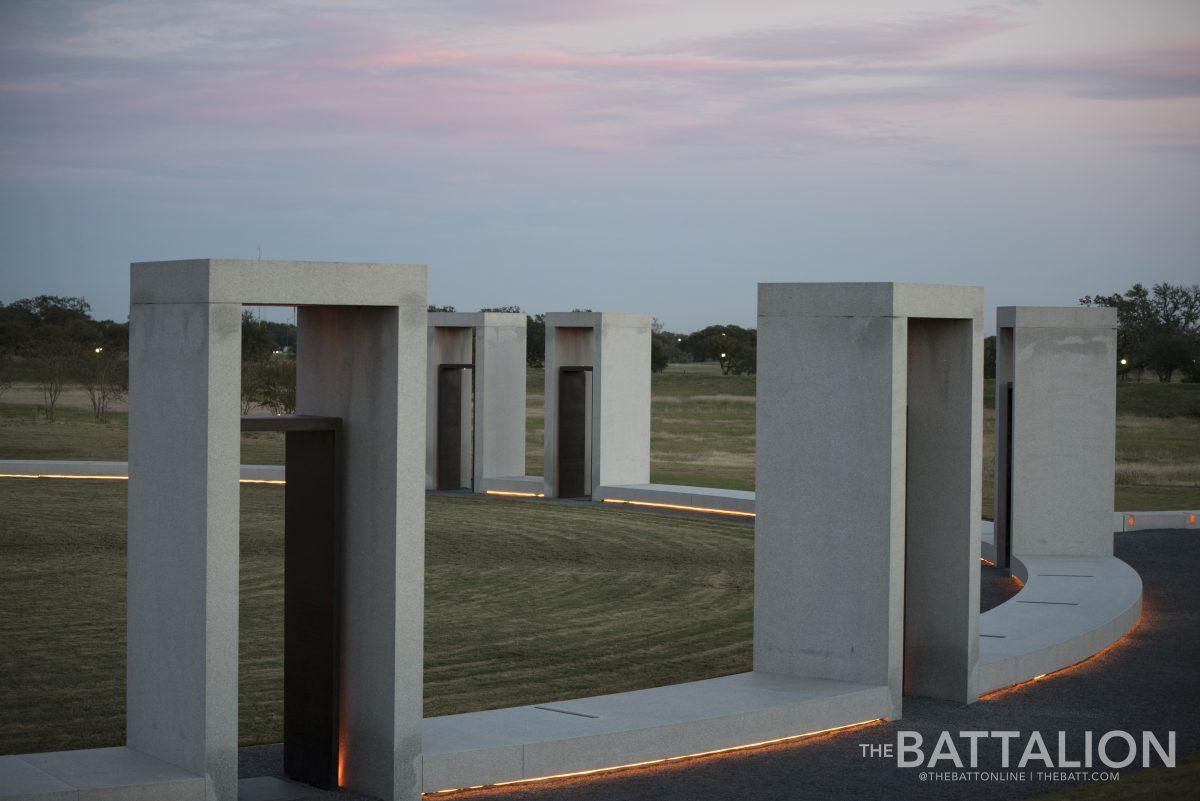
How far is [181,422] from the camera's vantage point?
7660 mm

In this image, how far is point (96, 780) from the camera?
24.5ft

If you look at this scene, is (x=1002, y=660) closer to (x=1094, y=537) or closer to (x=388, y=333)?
(x=388, y=333)

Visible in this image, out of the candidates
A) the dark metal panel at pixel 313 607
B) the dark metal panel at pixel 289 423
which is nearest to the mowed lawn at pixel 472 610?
the dark metal panel at pixel 313 607

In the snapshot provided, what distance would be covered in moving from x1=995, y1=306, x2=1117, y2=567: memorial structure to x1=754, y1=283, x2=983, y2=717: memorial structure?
264 inches

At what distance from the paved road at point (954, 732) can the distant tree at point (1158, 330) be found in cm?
5306

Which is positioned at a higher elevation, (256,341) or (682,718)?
(256,341)

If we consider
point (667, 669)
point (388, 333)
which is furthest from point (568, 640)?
point (388, 333)

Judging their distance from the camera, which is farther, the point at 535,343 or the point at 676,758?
the point at 535,343

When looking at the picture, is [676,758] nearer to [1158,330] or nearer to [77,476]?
[77,476]

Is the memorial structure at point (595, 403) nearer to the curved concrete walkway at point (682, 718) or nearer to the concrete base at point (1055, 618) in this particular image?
the concrete base at point (1055, 618)

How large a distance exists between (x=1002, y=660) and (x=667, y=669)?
2694 mm

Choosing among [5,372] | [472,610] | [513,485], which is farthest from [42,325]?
[472,610]

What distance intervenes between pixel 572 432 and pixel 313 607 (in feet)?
55.8

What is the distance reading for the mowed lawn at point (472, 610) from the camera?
35.5 feet
